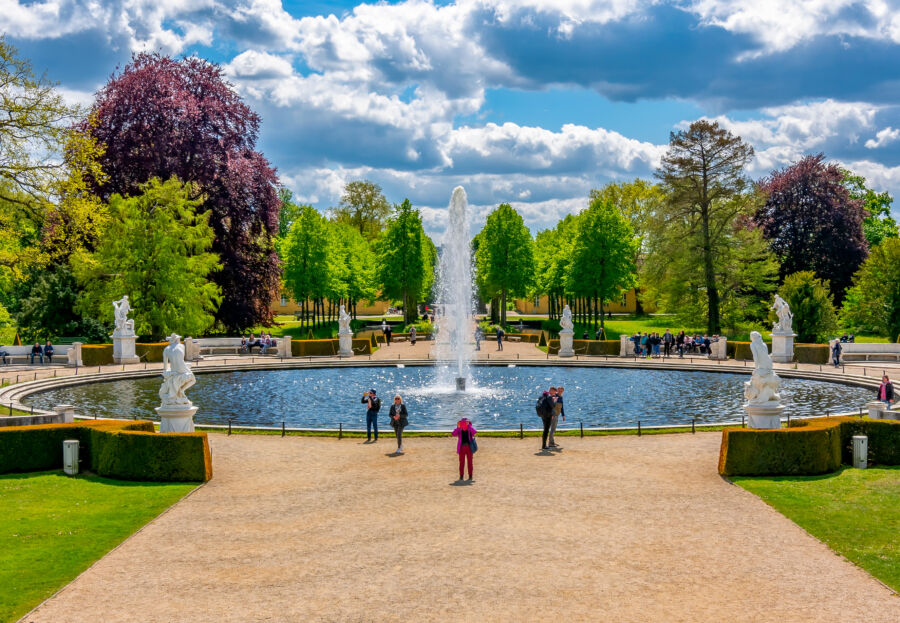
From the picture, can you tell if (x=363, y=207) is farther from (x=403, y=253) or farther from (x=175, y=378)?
(x=175, y=378)

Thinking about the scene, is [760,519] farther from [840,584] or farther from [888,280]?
[888,280]

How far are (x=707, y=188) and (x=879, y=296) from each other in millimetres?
14408

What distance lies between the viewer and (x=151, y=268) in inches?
1905

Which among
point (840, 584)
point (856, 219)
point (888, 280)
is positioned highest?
point (856, 219)

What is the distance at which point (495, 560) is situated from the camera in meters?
11.6

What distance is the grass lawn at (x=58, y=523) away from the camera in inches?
433

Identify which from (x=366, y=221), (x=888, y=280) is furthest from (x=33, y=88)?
(x=366, y=221)

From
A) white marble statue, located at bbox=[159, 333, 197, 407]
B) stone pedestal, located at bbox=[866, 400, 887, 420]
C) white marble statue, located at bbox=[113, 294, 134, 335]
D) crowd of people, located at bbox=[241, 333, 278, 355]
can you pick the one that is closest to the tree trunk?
crowd of people, located at bbox=[241, 333, 278, 355]

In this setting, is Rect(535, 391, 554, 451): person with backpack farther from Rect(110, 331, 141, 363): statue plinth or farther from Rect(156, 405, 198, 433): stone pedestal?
Rect(110, 331, 141, 363): statue plinth

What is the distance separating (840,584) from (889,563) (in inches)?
55.3

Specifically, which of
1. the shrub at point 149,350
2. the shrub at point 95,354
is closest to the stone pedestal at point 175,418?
the shrub at point 95,354

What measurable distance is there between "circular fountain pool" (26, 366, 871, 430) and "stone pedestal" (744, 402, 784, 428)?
17.7 ft

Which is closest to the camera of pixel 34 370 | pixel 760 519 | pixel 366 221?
pixel 760 519

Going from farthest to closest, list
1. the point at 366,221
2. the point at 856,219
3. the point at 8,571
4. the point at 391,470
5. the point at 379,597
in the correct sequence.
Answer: the point at 366,221 → the point at 856,219 → the point at 391,470 → the point at 8,571 → the point at 379,597
